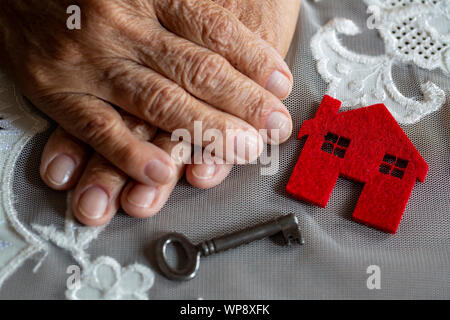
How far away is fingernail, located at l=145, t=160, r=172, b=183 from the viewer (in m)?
0.71

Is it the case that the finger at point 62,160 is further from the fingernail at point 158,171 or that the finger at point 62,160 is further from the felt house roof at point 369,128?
the felt house roof at point 369,128

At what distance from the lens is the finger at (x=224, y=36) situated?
79 cm

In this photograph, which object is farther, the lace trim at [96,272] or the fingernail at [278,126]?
the fingernail at [278,126]

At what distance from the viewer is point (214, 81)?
2.51 feet

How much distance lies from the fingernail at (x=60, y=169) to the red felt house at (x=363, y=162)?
0.38 meters

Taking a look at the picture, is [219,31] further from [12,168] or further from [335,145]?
[12,168]

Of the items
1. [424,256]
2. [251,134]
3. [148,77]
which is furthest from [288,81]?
[424,256]

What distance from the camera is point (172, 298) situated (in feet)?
2.20

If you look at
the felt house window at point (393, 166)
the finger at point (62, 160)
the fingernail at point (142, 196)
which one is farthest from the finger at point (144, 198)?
the felt house window at point (393, 166)

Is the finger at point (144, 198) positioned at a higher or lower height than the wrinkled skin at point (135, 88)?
lower

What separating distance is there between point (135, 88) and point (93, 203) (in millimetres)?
210

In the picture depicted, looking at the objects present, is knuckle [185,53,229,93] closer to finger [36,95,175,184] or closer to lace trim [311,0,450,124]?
finger [36,95,175,184]

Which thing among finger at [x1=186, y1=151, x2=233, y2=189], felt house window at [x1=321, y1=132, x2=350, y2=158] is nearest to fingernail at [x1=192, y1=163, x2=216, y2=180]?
finger at [x1=186, y1=151, x2=233, y2=189]

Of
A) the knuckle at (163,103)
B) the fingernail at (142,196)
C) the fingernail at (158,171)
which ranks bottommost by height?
the fingernail at (142,196)
